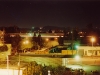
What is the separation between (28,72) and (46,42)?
37.3 metres

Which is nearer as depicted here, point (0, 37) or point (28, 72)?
point (28, 72)

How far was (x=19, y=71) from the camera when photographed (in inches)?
446

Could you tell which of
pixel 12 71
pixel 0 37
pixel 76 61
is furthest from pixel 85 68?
pixel 0 37

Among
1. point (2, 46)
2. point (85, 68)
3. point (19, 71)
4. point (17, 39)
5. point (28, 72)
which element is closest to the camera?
point (19, 71)

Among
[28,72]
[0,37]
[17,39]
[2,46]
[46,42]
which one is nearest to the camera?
[28,72]

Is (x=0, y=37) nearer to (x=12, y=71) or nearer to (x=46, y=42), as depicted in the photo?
(x=46, y=42)

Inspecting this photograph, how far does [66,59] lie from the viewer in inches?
741

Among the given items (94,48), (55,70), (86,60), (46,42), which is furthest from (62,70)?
(46,42)

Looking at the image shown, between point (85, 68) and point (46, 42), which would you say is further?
point (46, 42)

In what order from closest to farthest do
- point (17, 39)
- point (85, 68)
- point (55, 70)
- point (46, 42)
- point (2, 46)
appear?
point (55, 70) < point (85, 68) < point (2, 46) < point (17, 39) < point (46, 42)

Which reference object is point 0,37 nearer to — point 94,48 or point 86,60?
point 94,48

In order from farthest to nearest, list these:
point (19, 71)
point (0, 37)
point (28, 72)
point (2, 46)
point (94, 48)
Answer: point (0, 37), point (2, 46), point (94, 48), point (28, 72), point (19, 71)

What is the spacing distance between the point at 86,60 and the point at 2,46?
9422 millimetres

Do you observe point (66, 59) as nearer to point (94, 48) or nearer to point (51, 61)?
point (51, 61)
